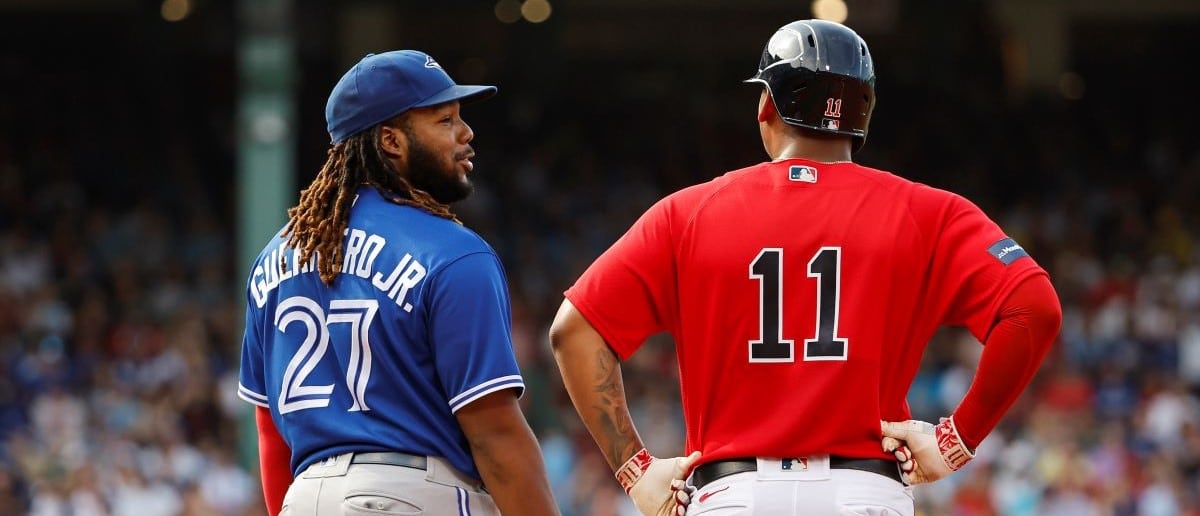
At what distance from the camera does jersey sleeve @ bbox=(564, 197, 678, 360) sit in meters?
3.45

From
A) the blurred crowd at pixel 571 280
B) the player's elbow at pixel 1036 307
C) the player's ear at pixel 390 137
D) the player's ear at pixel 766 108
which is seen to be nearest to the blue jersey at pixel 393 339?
the player's ear at pixel 390 137

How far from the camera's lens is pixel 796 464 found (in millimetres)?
3334

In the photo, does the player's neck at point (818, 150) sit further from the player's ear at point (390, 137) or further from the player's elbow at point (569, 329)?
the player's ear at point (390, 137)

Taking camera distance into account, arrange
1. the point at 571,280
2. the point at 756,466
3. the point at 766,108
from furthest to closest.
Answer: the point at 571,280 → the point at 766,108 → the point at 756,466

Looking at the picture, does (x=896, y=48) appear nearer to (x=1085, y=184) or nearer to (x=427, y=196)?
(x=1085, y=184)

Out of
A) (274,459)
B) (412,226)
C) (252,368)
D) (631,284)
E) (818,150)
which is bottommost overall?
(274,459)

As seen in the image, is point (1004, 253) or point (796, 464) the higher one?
point (1004, 253)

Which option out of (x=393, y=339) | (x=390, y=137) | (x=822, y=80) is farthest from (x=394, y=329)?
(x=822, y=80)

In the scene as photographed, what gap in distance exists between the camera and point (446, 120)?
353cm

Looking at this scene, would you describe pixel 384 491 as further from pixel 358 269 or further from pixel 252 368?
pixel 252 368

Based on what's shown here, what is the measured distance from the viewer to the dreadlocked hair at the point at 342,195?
344cm

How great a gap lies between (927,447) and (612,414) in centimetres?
67

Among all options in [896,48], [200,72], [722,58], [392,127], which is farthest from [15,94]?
[392,127]

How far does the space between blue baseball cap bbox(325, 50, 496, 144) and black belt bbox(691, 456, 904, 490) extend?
960 millimetres
